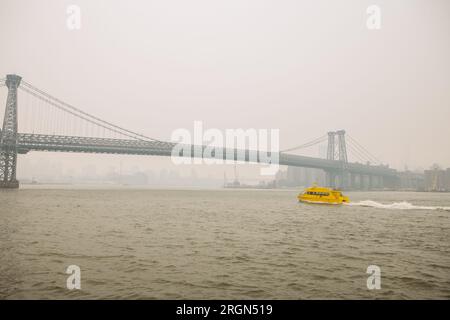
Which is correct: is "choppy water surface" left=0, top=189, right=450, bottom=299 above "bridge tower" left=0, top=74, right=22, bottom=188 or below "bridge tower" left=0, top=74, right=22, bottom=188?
below

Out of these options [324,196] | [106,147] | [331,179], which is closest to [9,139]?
[106,147]

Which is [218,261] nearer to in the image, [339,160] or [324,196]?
[324,196]

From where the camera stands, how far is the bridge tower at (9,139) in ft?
233

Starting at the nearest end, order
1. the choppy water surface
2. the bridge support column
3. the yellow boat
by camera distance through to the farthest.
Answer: the choppy water surface → the yellow boat → the bridge support column

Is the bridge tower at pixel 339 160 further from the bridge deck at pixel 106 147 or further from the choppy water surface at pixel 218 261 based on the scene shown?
the choppy water surface at pixel 218 261

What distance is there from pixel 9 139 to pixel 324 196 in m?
64.3

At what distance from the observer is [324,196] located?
50.5 metres

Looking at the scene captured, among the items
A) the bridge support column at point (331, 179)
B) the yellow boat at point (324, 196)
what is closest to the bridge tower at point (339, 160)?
the bridge support column at point (331, 179)

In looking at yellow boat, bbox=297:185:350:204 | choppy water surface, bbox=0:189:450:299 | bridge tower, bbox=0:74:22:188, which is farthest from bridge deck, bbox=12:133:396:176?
choppy water surface, bbox=0:189:450:299

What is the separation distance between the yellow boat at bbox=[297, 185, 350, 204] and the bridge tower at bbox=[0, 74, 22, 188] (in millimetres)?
60360

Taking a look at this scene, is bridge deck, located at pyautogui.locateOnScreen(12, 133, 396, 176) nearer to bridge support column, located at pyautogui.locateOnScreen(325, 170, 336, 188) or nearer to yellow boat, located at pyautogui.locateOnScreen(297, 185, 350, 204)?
bridge support column, located at pyautogui.locateOnScreen(325, 170, 336, 188)

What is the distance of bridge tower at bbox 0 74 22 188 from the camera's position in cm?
7100

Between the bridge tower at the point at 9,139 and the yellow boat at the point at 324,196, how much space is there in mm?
60360
